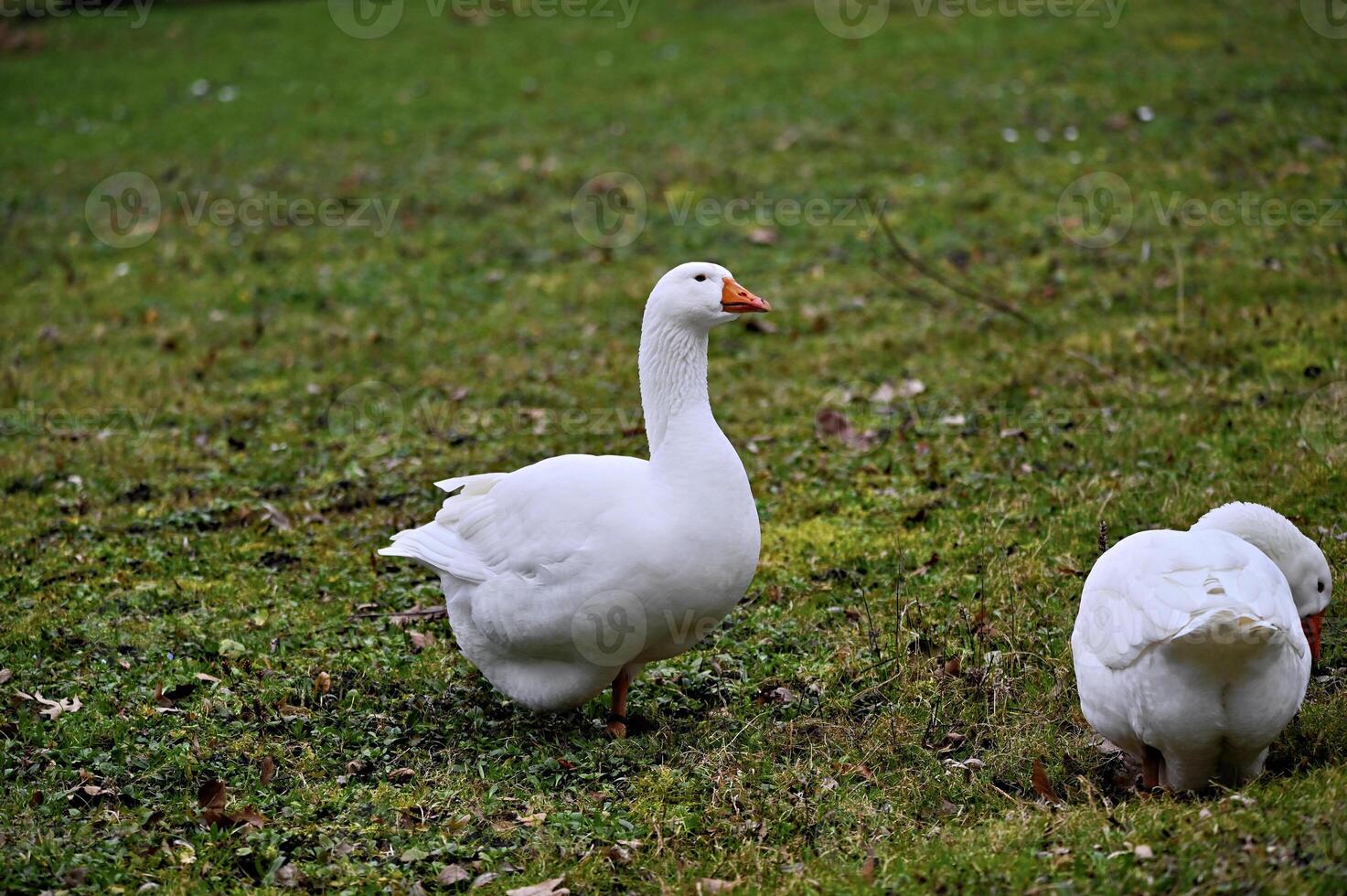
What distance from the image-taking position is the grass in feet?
15.3

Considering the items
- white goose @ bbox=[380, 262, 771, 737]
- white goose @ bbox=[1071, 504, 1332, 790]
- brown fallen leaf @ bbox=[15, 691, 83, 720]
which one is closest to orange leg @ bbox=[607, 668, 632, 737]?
white goose @ bbox=[380, 262, 771, 737]

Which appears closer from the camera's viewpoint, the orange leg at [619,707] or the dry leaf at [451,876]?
the dry leaf at [451,876]

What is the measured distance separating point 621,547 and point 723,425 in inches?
160

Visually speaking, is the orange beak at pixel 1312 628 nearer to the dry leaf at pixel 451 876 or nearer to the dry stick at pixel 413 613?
the dry leaf at pixel 451 876

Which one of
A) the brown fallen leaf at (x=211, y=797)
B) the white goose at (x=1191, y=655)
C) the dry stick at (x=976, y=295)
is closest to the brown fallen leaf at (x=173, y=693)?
the brown fallen leaf at (x=211, y=797)

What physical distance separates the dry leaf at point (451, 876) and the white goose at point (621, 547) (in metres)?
1.04

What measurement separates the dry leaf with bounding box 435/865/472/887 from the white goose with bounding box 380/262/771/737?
1041 millimetres

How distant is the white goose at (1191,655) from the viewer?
411cm

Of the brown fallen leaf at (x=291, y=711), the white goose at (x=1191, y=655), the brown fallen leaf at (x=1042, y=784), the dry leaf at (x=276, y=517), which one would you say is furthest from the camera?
the dry leaf at (x=276, y=517)

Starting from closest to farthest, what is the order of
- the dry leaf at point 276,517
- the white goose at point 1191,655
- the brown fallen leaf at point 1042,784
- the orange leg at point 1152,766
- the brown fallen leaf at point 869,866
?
the white goose at point 1191,655 < the brown fallen leaf at point 869,866 < the orange leg at point 1152,766 < the brown fallen leaf at point 1042,784 < the dry leaf at point 276,517

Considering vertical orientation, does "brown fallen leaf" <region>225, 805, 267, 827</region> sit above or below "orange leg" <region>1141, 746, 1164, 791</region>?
below

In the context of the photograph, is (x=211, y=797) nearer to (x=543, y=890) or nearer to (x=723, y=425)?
(x=543, y=890)

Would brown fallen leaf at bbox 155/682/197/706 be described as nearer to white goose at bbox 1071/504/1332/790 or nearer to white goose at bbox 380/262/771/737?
white goose at bbox 380/262/771/737

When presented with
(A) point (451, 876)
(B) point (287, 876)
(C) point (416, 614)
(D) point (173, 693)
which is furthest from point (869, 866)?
(D) point (173, 693)
